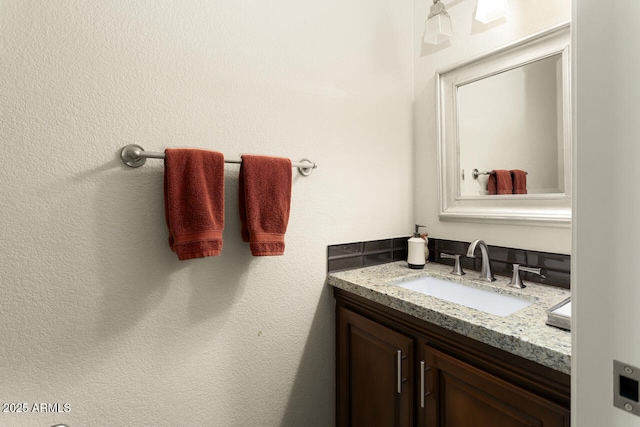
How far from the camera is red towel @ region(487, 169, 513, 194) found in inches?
52.4

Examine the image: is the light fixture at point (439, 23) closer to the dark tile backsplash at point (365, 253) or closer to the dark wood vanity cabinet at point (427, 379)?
the dark tile backsplash at point (365, 253)

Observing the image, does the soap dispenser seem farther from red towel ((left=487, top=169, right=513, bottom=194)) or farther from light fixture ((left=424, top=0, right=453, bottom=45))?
light fixture ((left=424, top=0, right=453, bottom=45))

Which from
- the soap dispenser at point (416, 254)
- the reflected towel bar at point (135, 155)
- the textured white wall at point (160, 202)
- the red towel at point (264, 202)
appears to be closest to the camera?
the textured white wall at point (160, 202)

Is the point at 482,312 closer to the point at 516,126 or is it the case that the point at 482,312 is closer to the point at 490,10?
the point at 516,126

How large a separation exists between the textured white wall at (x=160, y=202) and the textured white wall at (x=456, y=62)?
0.27 m

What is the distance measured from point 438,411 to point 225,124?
46.2 inches

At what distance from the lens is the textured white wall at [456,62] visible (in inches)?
46.8

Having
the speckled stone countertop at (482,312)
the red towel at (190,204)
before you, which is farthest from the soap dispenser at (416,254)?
the red towel at (190,204)

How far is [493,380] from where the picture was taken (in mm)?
812

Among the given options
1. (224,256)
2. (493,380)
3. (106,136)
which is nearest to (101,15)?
(106,136)

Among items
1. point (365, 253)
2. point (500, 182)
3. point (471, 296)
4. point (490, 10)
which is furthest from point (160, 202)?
point (490, 10)

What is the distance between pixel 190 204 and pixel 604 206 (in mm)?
971

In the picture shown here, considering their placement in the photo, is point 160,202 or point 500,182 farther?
point 500,182

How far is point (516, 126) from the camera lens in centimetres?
130
